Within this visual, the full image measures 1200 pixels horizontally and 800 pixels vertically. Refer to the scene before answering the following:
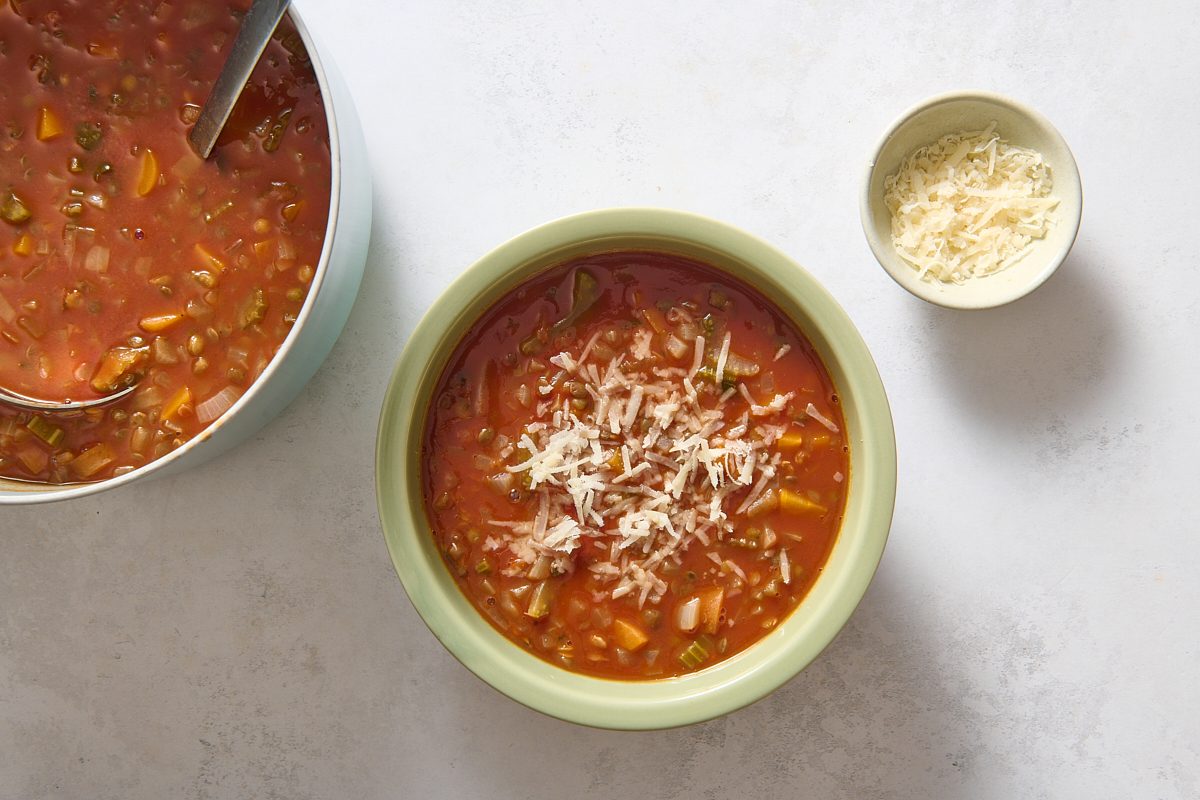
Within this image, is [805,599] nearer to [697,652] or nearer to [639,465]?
[697,652]

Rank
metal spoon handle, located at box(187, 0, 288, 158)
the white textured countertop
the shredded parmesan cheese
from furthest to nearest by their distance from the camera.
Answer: the white textured countertop, the shredded parmesan cheese, metal spoon handle, located at box(187, 0, 288, 158)

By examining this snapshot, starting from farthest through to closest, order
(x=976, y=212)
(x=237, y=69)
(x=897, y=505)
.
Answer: (x=897, y=505), (x=976, y=212), (x=237, y=69)

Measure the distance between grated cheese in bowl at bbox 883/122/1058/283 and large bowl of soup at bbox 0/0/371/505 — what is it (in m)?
1.36

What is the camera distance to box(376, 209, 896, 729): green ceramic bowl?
2.04 meters

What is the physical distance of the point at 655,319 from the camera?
2.16 metres

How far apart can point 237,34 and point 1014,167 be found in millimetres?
1880

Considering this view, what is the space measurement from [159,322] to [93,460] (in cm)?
36

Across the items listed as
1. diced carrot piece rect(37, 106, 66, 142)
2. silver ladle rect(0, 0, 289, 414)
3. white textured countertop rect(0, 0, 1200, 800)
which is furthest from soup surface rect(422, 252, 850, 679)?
diced carrot piece rect(37, 106, 66, 142)

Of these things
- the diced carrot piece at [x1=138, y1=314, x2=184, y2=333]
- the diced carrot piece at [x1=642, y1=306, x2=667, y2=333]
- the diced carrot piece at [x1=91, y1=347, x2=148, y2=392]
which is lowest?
the diced carrot piece at [x1=91, y1=347, x2=148, y2=392]

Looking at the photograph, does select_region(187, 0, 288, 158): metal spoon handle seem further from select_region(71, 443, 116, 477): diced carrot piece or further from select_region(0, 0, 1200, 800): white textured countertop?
select_region(71, 443, 116, 477): diced carrot piece

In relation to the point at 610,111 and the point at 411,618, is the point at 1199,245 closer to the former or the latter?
the point at 610,111

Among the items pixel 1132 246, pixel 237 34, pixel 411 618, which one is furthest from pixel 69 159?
pixel 1132 246

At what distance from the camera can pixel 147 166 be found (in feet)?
7.06

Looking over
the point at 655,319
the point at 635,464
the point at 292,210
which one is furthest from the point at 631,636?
the point at 292,210
